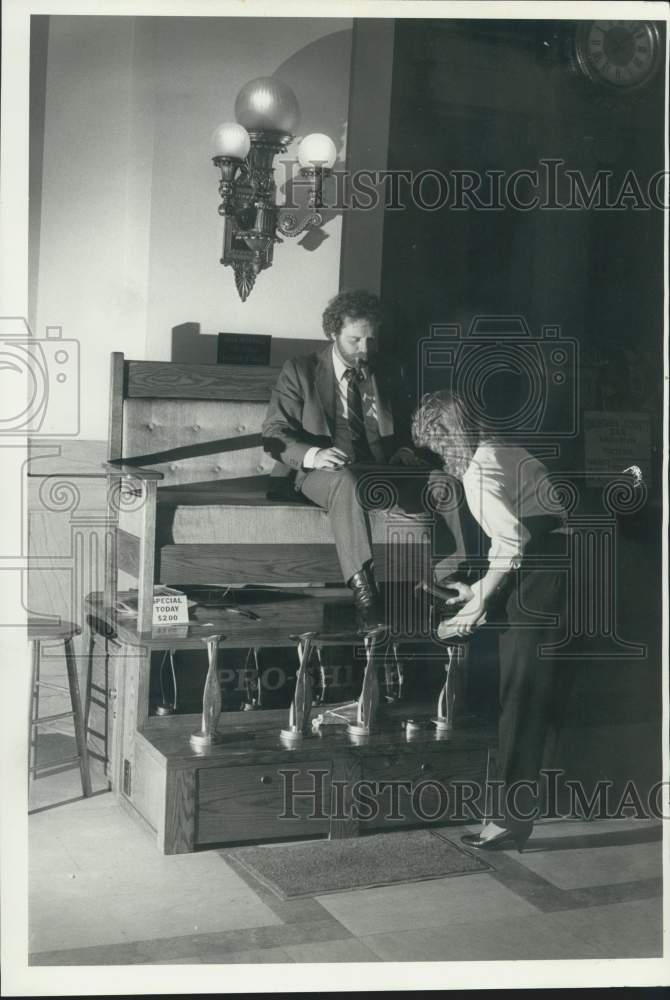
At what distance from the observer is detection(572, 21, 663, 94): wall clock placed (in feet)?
17.7

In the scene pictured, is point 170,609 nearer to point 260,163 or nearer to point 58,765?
point 58,765

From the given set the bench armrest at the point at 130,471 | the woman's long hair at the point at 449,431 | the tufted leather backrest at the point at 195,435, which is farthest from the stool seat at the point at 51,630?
the woman's long hair at the point at 449,431

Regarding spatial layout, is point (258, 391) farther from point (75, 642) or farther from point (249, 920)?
point (249, 920)

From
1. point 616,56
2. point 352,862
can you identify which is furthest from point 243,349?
point 352,862

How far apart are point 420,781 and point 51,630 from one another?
1.57m

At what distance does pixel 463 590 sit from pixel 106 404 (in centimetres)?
180

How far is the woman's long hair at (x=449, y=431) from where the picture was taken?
4543mm

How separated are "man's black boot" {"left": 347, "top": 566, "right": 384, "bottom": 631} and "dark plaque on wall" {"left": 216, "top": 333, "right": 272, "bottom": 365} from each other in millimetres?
1265

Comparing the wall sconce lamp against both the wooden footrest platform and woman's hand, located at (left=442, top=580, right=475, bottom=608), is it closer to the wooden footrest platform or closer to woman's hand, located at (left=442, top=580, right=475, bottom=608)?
woman's hand, located at (left=442, top=580, right=475, bottom=608)

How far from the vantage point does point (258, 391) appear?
210 inches

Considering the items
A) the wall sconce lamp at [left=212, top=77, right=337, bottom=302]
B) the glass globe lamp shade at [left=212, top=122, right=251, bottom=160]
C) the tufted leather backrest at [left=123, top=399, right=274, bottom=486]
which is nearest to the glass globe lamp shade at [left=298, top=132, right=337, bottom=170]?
the wall sconce lamp at [left=212, top=77, right=337, bottom=302]

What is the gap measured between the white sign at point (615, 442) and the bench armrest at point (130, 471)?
1.92m

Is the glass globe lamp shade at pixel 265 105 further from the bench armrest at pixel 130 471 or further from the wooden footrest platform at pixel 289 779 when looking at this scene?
the wooden footrest platform at pixel 289 779

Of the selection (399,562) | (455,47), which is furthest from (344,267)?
(399,562)
